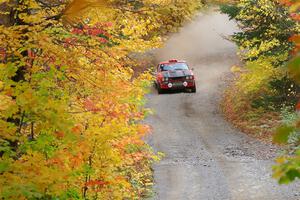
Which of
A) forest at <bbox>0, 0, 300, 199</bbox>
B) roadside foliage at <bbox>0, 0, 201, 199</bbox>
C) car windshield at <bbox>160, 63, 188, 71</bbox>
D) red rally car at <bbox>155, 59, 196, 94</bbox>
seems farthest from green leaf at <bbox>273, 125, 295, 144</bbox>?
car windshield at <bbox>160, 63, 188, 71</bbox>

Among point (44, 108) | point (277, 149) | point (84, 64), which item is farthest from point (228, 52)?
point (44, 108)

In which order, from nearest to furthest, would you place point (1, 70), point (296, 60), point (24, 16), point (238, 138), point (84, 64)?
point (296, 60), point (1, 70), point (24, 16), point (84, 64), point (238, 138)

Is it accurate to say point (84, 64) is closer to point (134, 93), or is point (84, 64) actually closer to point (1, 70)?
point (134, 93)

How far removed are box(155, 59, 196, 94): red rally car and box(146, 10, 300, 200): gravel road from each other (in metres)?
0.49

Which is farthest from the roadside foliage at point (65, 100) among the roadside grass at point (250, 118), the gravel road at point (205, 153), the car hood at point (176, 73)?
the car hood at point (176, 73)

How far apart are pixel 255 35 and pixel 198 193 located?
8.67 m

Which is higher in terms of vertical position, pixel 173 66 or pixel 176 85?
pixel 173 66

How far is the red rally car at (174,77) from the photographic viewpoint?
25.8 m

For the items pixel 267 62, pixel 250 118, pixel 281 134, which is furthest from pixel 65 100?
pixel 250 118

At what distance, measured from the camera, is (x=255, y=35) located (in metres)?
20.0

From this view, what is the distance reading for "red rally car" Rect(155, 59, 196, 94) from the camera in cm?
2581

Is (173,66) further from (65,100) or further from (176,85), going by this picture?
(65,100)

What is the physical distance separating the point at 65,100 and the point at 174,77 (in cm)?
1862

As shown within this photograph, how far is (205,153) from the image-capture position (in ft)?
56.7
